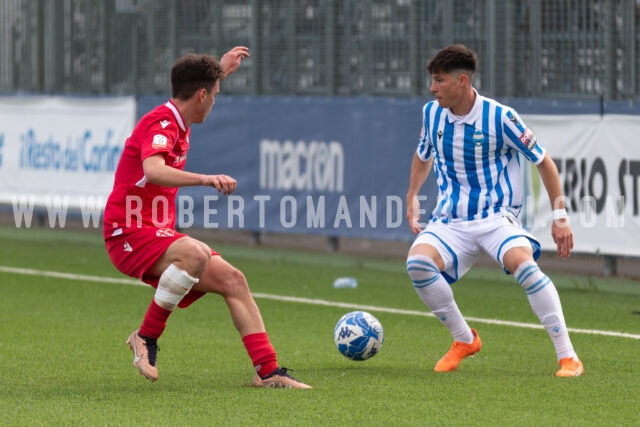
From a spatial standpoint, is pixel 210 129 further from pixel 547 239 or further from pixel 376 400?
pixel 376 400

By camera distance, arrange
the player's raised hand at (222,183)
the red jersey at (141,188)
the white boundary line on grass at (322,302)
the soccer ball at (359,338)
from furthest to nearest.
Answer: the white boundary line on grass at (322,302) → the soccer ball at (359,338) → the red jersey at (141,188) → the player's raised hand at (222,183)

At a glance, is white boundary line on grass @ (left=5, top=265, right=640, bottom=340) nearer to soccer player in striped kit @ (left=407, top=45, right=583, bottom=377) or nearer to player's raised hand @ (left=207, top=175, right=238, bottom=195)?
soccer player in striped kit @ (left=407, top=45, right=583, bottom=377)

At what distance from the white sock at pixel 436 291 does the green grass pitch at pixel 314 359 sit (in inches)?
10.3

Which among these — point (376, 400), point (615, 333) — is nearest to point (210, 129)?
point (615, 333)

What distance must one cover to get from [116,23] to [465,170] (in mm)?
11374

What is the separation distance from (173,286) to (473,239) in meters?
1.75

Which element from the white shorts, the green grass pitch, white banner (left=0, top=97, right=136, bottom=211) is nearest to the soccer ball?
the green grass pitch

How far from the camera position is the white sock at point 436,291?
294 inches

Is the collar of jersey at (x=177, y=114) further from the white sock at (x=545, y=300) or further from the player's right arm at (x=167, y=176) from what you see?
the white sock at (x=545, y=300)

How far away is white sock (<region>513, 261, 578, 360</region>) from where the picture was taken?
23.9 ft

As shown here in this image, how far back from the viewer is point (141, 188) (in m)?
6.96

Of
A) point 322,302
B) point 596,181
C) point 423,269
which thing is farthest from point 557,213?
point 596,181

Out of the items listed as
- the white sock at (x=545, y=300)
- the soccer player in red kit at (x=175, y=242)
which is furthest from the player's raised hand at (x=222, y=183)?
the white sock at (x=545, y=300)

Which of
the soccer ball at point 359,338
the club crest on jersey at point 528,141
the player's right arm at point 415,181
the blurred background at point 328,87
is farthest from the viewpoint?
the blurred background at point 328,87
